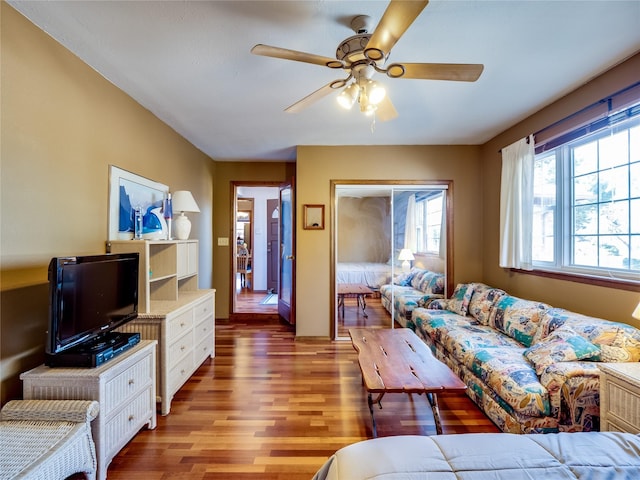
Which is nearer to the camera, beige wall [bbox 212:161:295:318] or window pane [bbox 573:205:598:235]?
window pane [bbox 573:205:598:235]

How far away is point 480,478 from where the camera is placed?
0.90 metres

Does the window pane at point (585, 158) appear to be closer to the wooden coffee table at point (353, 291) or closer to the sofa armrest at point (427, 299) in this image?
the sofa armrest at point (427, 299)

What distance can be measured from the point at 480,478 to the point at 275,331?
3.70 meters

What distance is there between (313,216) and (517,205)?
2.35 meters

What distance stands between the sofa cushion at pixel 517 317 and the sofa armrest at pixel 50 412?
10.2 feet

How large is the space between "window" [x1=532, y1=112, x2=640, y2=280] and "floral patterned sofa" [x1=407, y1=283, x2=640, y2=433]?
52cm

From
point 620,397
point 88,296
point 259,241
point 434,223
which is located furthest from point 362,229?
point 259,241

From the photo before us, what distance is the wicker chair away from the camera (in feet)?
3.85

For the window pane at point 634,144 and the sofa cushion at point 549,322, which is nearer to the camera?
the window pane at point 634,144

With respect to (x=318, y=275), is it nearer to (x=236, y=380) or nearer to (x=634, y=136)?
(x=236, y=380)

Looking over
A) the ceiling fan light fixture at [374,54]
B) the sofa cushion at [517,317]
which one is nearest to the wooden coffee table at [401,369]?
the sofa cushion at [517,317]

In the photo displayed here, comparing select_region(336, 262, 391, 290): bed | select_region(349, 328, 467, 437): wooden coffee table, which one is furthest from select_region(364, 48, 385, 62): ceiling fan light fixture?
select_region(336, 262, 391, 290): bed

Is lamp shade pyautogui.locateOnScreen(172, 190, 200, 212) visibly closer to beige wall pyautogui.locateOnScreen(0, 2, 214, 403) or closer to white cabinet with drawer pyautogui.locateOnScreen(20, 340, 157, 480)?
beige wall pyautogui.locateOnScreen(0, 2, 214, 403)

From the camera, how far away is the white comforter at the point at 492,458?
91 centimetres
